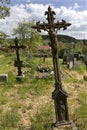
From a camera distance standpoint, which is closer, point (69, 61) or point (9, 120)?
point (9, 120)

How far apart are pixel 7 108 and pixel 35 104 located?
3.58 ft

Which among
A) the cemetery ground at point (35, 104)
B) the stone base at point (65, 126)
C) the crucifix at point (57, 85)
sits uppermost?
the crucifix at point (57, 85)

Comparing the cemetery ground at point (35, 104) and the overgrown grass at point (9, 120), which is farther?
the cemetery ground at point (35, 104)

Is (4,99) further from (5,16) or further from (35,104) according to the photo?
(5,16)

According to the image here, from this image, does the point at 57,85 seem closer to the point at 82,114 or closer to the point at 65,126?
the point at 65,126

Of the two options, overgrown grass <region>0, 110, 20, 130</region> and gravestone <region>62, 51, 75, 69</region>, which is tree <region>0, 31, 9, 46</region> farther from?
overgrown grass <region>0, 110, 20, 130</region>

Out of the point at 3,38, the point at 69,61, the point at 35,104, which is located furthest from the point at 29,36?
the point at 35,104

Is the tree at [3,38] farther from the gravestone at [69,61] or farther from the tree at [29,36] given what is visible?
the tree at [29,36]

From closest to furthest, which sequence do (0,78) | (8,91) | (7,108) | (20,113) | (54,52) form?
(54,52) < (20,113) < (7,108) < (8,91) < (0,78)

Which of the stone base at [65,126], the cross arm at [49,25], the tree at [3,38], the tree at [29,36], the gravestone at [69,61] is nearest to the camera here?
the stone base at [65,126]

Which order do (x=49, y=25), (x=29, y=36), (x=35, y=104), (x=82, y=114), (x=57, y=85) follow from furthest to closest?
(x=29, y=36), (x=35, y=104), (x=82, y=114), (x=49, y=25), (x=57, y=85)

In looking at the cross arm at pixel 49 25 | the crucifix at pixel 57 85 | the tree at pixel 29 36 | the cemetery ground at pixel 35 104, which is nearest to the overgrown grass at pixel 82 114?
the cemetery ground at pixel 35 104

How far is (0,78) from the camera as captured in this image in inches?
605

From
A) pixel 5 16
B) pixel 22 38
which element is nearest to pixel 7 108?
pixel 5 16
